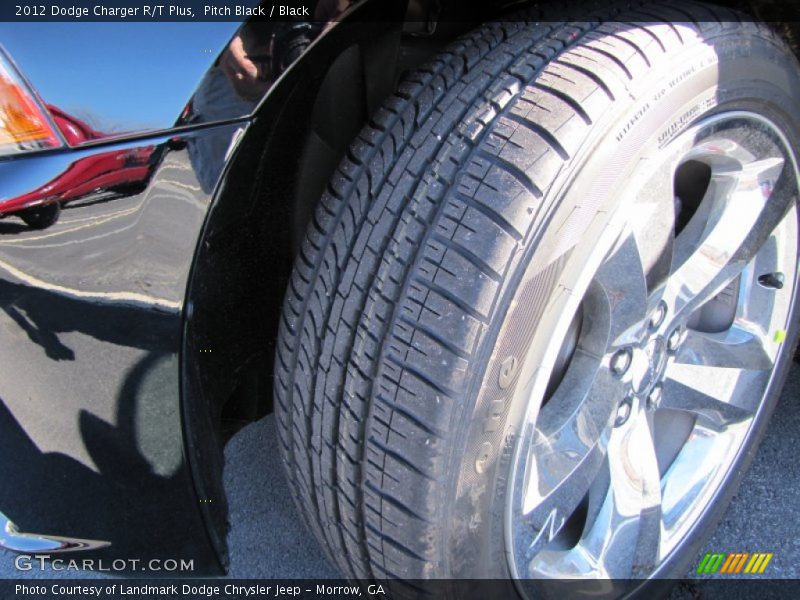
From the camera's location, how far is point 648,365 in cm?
151

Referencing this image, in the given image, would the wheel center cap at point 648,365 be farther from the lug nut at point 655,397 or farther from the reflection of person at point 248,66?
the reflection of person at point 248,66

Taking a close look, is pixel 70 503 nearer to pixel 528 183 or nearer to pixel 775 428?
pixel 528 183

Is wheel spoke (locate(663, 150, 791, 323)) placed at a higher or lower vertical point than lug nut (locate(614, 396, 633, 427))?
higher

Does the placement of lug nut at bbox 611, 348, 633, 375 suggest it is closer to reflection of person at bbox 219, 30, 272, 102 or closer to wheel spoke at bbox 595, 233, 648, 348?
wheel spoke at bbox 595, 233, 648, 348

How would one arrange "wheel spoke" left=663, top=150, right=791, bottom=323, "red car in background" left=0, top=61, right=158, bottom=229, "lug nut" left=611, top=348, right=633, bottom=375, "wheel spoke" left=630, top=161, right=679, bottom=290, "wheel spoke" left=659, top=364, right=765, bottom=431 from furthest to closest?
1. "wheel spoke" left=659, top=364, right=765, bottom=431
2. "wheel spoke" left=663, top=150, right=791, bottom=323
3. "lug nut" left=611, top=348, right=633, bottom=375
4. "wheel spoke" left=630, top=161, right=679, bottom=290
5. "red car in background" left=0, top=61, right=158, bottom=229

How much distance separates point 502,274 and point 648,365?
660 millimetres

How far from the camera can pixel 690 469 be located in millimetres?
1801

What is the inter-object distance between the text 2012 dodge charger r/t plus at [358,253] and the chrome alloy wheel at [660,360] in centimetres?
1

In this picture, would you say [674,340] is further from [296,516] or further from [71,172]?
[71,172]

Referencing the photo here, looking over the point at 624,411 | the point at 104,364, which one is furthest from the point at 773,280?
the point at 104,364

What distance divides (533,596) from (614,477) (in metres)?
0.34

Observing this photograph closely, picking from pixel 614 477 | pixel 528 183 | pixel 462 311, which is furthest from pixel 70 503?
pixel 614 477

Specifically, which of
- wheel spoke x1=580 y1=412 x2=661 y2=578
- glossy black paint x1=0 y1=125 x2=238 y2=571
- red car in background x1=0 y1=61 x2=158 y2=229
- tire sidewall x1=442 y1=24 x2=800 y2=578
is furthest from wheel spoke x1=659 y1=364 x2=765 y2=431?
red car in background x1=0 y1=61 x2=158 y2=229

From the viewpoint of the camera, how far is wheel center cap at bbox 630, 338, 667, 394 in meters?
1.46
